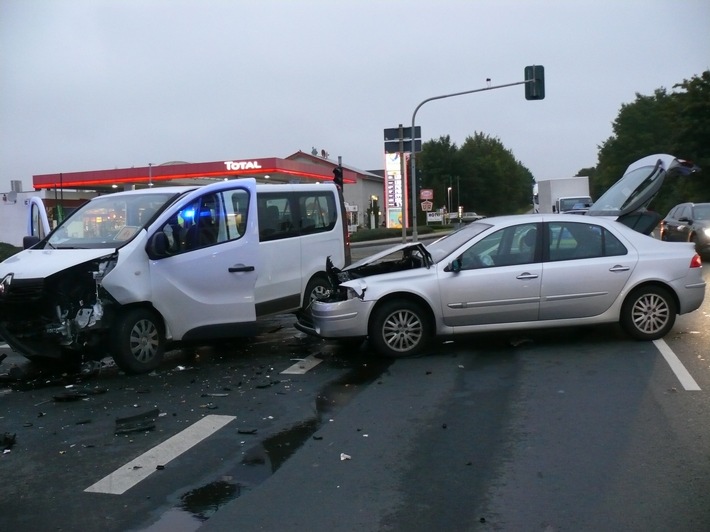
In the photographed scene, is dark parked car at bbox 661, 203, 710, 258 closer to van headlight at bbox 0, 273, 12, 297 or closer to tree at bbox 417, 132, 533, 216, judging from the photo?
van headlight at bbox 0, 273, 12, 297

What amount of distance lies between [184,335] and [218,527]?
15.2 ft

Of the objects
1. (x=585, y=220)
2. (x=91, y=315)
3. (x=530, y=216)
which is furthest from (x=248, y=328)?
(x=585, y=220)

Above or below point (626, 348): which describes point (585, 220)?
above

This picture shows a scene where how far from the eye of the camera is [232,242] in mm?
8984

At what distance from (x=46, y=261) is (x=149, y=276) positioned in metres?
1.10

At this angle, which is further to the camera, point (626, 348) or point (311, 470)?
point (626, 348)

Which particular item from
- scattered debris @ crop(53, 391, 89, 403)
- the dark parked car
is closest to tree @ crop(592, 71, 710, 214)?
the dark parked car

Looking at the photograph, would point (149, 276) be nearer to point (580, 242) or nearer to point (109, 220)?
point (109, 220)

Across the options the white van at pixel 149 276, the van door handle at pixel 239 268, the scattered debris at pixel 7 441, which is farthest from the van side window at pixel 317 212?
the scattered debris at pixel 7 441

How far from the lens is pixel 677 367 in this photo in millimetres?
7566

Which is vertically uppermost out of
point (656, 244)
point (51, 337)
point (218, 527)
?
point (656, 244)

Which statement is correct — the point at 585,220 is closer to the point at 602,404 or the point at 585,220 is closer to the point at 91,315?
the point at 602,404

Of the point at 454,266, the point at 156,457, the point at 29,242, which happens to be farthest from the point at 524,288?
the point at 29,242

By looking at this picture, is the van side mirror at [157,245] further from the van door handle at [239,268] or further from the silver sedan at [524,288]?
the silver sedan at [524,288]
